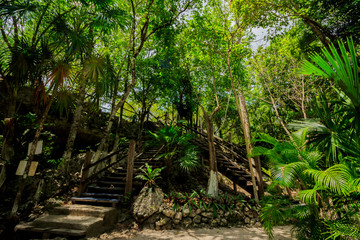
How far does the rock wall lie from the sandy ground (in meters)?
0.19

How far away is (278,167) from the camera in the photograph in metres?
3.12

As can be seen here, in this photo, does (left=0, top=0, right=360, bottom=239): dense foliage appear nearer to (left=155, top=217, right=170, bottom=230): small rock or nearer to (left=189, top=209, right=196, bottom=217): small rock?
(left=189, top=209, right=196, bottom=217): small rock

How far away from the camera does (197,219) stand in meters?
4.75

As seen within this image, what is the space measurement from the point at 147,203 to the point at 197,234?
1519 millimetres

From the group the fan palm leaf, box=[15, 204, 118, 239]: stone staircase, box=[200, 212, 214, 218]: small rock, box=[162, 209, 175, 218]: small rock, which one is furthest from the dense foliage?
box=[15, 204, 118, 239]: stone staircase

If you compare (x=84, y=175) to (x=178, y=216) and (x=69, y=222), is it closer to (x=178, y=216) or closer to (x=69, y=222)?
(x=69, y=222)

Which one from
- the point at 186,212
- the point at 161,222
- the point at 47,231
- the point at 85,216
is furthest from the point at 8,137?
the point at 186,212

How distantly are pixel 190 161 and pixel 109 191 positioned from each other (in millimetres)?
2755

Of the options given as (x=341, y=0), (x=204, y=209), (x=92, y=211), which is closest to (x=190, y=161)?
(x=204, y=209)

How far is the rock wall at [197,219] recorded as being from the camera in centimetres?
455

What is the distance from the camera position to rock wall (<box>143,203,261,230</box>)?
4.55 m

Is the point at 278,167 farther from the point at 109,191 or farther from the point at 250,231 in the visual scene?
the point at 109,191

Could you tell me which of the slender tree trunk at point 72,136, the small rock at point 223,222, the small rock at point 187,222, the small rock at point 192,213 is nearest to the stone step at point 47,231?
the slender tree trunk at point 72,136

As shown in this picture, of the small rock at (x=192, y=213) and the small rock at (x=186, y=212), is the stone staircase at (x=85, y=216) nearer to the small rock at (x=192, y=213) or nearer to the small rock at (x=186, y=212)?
the small rock at (x=186, y=212)
